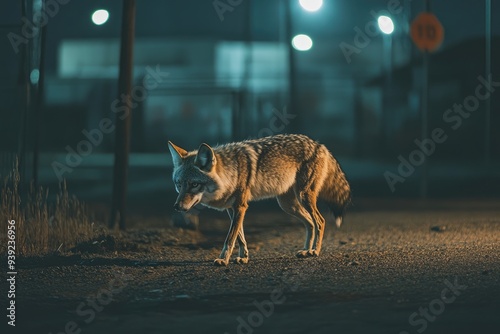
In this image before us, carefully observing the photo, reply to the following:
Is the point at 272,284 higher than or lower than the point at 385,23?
lower

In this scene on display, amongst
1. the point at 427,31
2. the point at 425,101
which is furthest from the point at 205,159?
the point at 425,101

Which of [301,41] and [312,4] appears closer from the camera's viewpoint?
[312,4]

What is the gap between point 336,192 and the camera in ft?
40.4

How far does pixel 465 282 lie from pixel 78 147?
1404 inches

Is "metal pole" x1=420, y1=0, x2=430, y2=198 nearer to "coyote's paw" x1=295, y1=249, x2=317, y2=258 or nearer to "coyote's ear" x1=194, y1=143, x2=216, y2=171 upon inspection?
"coyote's paw" x1=295, y1=249, x2=317, y2=258

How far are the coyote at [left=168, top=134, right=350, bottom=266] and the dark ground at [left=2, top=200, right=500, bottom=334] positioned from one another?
0.46 meters

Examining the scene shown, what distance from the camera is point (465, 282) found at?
30.1ft

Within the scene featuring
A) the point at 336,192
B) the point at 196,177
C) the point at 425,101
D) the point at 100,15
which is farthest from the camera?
the point at 425,101

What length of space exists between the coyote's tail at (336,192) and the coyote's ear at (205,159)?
2131 millimetres

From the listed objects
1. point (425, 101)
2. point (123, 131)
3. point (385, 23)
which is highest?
point (385, 23)

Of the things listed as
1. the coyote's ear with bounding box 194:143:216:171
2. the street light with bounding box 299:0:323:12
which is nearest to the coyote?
the coyote's ear with bounding box 194:143:216:171

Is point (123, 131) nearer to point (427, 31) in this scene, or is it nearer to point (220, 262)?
point (220, 262)

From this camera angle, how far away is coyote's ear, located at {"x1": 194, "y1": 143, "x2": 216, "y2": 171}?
10.6 metres

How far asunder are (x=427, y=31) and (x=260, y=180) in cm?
903
